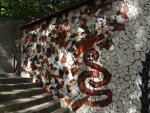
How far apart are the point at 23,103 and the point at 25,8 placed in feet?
19.4

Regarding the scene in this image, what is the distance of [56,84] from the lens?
→ 7.12m

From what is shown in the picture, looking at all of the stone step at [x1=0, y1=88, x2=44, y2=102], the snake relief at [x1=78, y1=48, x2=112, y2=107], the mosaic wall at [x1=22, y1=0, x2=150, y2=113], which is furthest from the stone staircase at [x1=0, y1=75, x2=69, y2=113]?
the snake relief at [x1=78, y1=48, x2=112, y2=107]

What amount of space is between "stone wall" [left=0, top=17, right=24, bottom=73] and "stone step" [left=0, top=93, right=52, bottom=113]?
190 cm

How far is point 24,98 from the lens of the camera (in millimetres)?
6359

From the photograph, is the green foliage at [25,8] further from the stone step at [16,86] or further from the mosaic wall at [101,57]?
the stone step at [16,86]

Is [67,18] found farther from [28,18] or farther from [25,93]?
[28,18]

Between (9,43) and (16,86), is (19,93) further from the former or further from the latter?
(9,43)

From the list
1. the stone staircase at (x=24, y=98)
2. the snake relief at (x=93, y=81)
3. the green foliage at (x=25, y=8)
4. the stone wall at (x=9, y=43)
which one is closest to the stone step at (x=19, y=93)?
the stone staircase at (x=24, y=98)

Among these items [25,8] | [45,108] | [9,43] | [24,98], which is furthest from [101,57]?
[25,8]

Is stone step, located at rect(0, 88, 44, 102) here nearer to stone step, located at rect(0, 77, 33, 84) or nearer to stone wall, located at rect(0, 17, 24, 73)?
stone step, located at rect(0, 77, 33, 84)

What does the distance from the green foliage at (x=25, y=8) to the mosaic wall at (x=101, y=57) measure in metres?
3.91

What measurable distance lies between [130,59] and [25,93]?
7.65 feet

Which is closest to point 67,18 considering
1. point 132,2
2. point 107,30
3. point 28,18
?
point 107,30

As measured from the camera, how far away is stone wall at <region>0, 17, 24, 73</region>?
8.45 m
